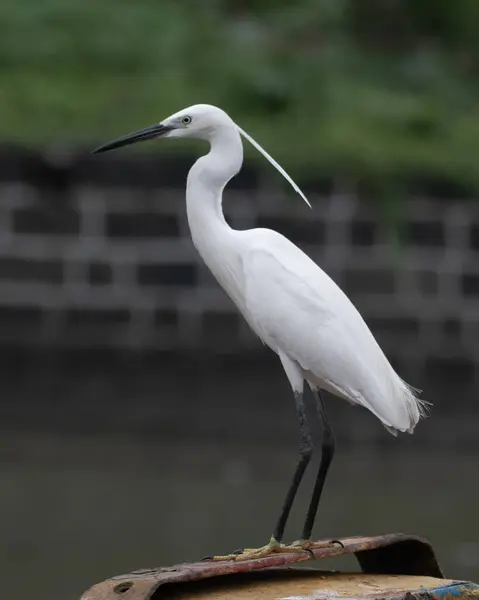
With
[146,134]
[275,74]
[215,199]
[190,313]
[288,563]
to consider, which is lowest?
[288,563]

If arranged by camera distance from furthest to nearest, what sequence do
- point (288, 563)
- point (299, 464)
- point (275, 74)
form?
1. point (275, 74)
2. point (299, 464)
3. point (288, 563)

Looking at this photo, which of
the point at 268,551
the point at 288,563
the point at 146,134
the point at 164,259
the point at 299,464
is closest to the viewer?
the point at 288,563

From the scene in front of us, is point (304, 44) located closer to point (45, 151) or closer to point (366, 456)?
point (45, 151)

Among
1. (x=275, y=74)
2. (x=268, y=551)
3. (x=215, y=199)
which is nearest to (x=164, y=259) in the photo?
(x=275, y=74)

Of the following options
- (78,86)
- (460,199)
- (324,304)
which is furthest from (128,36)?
(324,304)

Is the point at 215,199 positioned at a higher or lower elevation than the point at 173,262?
higher

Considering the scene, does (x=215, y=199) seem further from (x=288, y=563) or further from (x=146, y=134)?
(x=288, y=563)

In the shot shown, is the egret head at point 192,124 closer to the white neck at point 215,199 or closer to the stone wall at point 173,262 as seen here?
the white neck at point 215,199

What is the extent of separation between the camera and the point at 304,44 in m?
8.52

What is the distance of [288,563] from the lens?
2.98m

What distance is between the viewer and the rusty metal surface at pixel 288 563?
279 centimetres

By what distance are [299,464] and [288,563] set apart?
0.32 metres

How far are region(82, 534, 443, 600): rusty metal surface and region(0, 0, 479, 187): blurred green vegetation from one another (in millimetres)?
4056

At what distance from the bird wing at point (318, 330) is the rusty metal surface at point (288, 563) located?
267 mm
